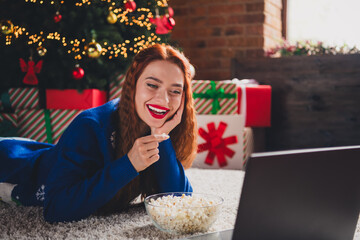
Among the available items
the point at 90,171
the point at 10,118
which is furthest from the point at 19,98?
the point at 90,171

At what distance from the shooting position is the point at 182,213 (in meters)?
1.02

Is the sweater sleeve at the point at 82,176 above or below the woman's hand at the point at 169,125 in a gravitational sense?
below

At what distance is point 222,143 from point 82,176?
1.54 m

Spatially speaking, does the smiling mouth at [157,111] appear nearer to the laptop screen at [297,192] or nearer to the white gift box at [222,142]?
the laptop screen at [297,192]

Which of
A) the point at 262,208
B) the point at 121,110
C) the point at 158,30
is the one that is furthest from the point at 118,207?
the point at 158,30

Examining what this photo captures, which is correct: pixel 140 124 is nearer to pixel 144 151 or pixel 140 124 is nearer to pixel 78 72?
pixel 144 151

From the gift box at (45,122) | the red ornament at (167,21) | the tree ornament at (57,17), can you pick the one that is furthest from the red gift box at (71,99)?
the red ornament at (167,21)

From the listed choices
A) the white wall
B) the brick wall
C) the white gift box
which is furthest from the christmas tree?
the white wall

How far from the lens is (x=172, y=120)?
47.3 inches

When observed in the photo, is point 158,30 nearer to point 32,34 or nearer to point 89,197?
point 32,34

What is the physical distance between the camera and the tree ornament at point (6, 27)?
2176 mm

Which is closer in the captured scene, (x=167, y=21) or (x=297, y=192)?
(x=297, y=192)

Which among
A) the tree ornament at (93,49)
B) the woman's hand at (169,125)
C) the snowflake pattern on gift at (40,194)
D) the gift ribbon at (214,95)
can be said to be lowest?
the snowflake pattern on gift at (40,194)

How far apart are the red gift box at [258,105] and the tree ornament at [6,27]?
1541 millimetres
